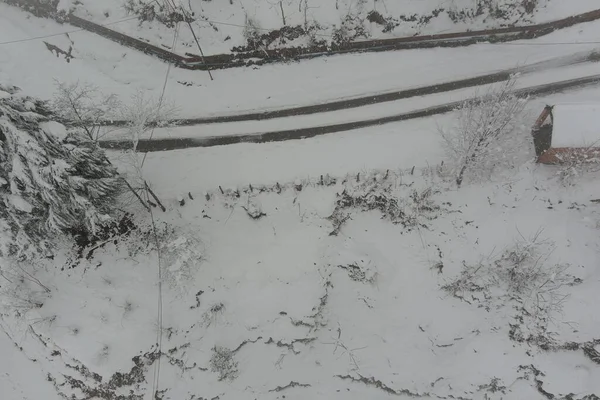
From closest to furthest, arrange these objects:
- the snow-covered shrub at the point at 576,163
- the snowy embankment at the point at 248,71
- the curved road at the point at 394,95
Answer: the snow-covered shrub at the point at 576,163, the curved road at the point at 394,95, the snowy embankment at the point at 248,71

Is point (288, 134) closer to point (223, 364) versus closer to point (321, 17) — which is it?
point (321, 17)

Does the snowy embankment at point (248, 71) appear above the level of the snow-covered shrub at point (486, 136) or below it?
above

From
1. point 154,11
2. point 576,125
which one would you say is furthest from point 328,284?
point 154,11

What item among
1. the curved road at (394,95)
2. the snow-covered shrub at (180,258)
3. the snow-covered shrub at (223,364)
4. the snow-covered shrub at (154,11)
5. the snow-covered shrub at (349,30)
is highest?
the snow-covered shrub at (154,11)

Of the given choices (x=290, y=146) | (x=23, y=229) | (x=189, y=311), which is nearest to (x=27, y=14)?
(x=23, y=229)

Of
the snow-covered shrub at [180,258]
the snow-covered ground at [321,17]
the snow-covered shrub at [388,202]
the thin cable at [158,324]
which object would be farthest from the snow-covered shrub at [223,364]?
the snow-covered ground at [321,17]

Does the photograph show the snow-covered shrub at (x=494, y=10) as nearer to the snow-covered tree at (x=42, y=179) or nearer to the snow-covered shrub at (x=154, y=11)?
the snow-covered shrub at (x=154, y=11)

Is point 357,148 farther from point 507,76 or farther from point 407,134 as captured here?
point 507,76
